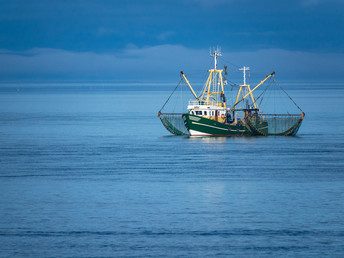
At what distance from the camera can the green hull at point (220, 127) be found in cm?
8888

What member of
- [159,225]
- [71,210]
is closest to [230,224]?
[159,225]

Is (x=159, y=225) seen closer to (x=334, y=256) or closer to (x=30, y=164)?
(x=334, y=256)

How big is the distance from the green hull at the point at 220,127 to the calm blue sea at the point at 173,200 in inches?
246

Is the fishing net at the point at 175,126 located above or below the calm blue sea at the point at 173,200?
above

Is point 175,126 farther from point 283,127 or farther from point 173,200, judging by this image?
point 173,200

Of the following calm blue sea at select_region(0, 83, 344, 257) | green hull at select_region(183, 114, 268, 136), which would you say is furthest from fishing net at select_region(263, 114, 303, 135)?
calm blue sea at select_region(0, 83, 344, 257)

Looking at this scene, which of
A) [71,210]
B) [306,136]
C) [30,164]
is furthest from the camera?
[306,136]

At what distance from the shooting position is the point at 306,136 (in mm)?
96750

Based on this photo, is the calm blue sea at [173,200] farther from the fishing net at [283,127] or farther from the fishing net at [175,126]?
the fishing net at [175,126]

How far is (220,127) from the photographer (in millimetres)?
89875

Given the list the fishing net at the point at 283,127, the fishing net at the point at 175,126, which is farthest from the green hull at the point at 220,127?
the fishing net at the point at 175,126

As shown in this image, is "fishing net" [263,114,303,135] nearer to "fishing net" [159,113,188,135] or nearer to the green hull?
the green hull

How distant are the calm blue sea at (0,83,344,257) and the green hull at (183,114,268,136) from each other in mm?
6248

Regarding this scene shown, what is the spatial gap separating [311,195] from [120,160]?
25.5 metres
